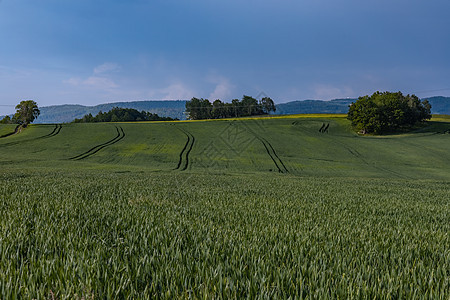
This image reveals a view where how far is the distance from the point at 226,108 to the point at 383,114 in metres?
76.9

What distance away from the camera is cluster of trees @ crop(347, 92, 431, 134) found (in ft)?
253

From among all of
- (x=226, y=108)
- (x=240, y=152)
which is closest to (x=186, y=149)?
(x=240, y=152)

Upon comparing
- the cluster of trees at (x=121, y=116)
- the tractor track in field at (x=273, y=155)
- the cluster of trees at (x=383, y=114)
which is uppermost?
the cluster of trees at (x=121, y=116)

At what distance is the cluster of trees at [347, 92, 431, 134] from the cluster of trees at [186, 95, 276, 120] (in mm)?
46719

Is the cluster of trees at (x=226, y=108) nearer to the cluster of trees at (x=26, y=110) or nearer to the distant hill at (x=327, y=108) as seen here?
the distant hill at (x=327, y=108)

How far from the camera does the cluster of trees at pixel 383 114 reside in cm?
7706

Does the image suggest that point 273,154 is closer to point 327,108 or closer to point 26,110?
point 26,110

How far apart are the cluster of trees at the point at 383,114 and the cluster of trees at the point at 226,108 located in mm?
46719

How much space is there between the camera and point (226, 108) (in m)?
139

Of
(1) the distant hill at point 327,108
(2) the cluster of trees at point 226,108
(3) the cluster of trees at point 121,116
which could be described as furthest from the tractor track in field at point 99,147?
(3) the cluster of trees at point 121,116

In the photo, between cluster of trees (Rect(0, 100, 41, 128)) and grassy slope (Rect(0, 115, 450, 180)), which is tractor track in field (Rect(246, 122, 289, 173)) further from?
cluster of trees (Rect(0, 100, 41, 128))

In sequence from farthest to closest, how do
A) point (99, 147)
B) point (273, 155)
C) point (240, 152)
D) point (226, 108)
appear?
1. point (226, 108)
2. point (99, 147)
3. point (240, 152)
4. point (273, 155)

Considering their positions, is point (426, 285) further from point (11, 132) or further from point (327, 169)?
point (11, 132)

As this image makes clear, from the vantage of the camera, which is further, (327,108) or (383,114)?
(327,108)
